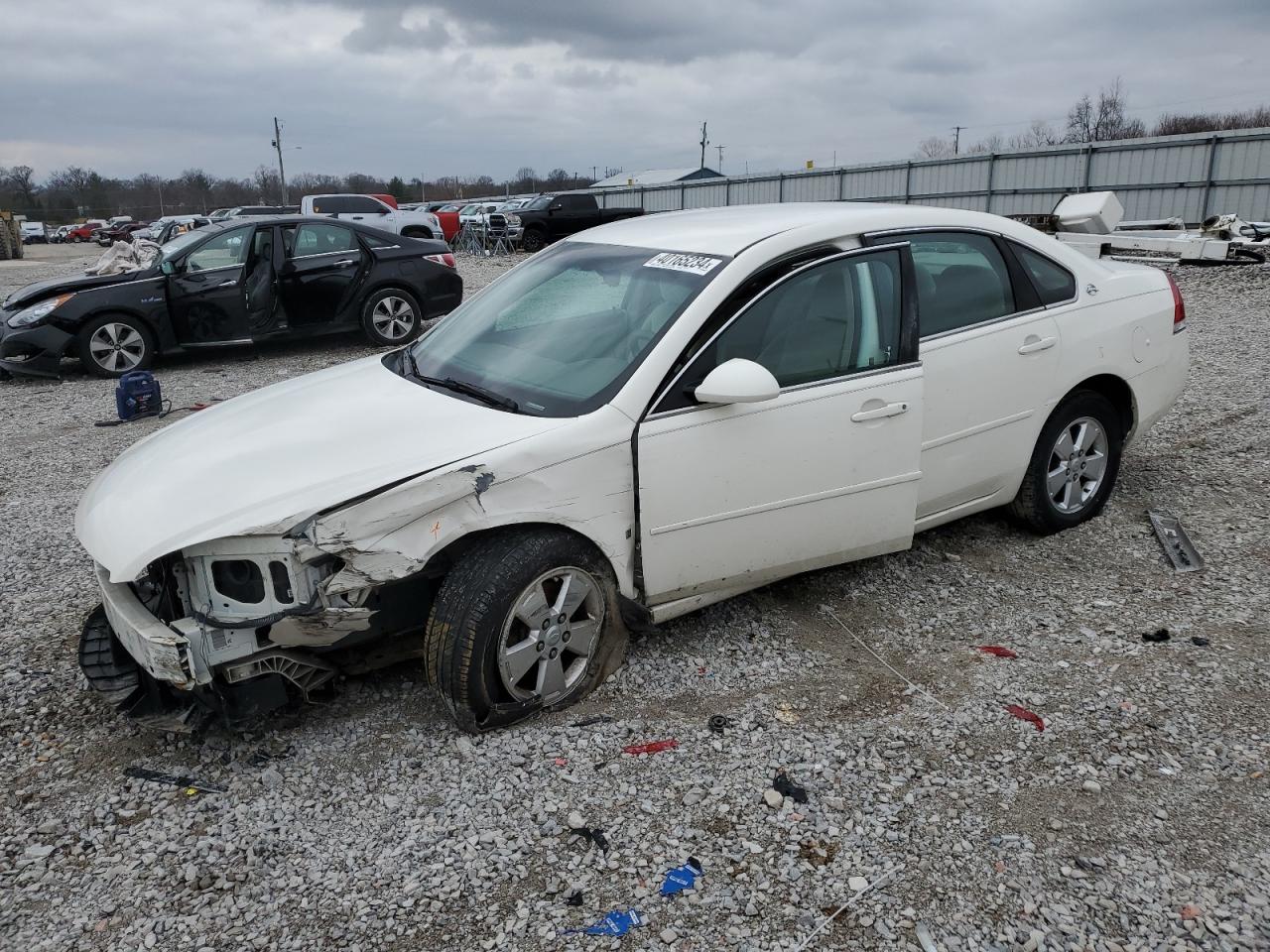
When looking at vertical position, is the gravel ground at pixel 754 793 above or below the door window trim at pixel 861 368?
below

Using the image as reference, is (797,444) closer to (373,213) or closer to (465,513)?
(465,513)

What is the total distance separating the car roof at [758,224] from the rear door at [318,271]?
7.01m

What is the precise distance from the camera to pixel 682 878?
8.61 feet

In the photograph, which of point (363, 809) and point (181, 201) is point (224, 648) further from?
point (181, 201)

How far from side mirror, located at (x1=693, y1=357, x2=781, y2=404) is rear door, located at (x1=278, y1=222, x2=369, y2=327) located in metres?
8.53

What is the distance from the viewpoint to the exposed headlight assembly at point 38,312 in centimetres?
989

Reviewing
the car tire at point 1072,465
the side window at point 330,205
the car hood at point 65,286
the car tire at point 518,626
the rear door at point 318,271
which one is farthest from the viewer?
the side window at point 330,205

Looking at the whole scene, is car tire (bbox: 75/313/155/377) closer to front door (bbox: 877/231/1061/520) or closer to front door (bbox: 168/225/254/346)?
front door (bbox: 168/225/254/346)

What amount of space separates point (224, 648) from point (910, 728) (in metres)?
2.27

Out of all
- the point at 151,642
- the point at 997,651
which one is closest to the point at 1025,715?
the point at 997,651

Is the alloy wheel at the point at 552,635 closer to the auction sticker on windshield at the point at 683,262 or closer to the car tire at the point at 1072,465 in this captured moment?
the auction sticker on windshield at the point at 683,262

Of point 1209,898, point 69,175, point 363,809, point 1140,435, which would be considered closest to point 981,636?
point 1209,898

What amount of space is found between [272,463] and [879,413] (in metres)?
2.23

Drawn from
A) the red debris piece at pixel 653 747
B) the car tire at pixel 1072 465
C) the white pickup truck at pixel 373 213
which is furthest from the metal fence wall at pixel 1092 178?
the red debris piece at pixel 653 747
